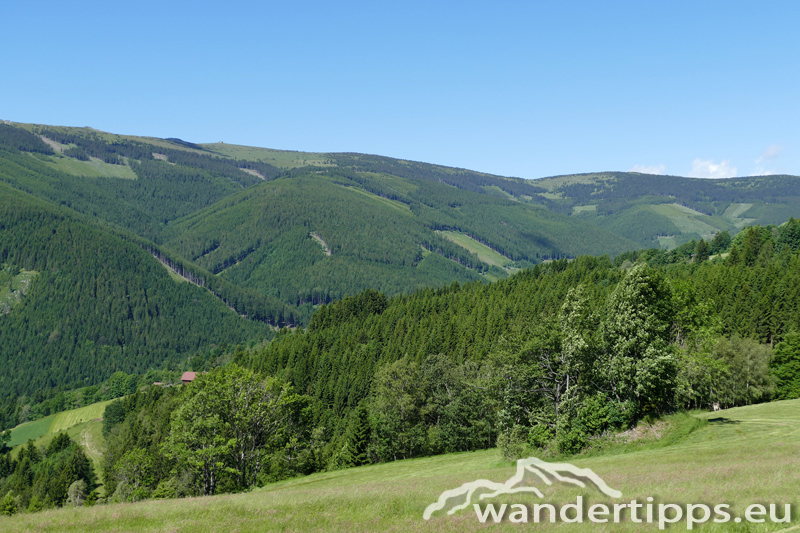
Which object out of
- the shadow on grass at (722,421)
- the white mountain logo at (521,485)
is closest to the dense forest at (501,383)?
the shadow on grass at (722,421)

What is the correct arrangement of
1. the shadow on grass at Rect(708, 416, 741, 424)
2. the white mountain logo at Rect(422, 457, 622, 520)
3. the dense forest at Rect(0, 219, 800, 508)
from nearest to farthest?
the white mountain logo at Rect(422, 457, 622, 520), the dense forest at Rect(0, 219, 800, 508), the shadow on grass at Rect(708, 416, 741, 424)

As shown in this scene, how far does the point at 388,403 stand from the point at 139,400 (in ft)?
451

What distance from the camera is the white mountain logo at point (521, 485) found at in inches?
999

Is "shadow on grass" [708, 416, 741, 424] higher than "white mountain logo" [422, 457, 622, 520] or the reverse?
the reverse

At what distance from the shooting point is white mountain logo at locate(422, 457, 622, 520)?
83.3ft

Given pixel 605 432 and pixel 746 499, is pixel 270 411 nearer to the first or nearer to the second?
pixel 605 432

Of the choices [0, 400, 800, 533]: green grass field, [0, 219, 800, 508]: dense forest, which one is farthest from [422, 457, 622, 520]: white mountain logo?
[0, 219, 800, 508]: dense forest

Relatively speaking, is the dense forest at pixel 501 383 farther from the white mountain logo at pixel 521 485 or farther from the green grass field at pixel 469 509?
the white mountain logo at pixel 521 485

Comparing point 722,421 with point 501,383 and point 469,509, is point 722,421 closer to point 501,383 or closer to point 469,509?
point 501,383

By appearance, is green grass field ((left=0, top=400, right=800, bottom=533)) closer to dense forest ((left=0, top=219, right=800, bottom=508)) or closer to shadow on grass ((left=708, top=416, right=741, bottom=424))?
shadow on grass ((left=708, top=416, right=741, bottom=424))

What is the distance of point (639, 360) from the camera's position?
48.5 metres

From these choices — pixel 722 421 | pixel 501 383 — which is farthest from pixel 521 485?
pixel 722 421

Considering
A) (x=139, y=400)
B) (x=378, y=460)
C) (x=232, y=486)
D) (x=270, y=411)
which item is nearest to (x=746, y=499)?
(x=270, y=411)

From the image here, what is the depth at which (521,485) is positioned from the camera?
92.8 feet
